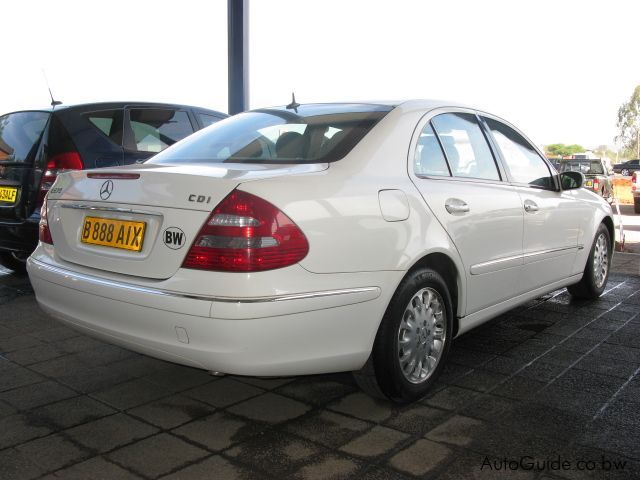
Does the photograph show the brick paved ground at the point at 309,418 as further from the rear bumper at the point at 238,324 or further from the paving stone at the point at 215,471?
the rear bumper at the point at 238,324

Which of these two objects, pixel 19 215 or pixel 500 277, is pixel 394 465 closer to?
pixel 500 277

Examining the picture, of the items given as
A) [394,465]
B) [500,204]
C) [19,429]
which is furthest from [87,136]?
[394,465]

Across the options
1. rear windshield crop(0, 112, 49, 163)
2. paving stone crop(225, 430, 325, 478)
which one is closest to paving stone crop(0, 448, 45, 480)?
paving stone crop(225, 430, 325, 478)

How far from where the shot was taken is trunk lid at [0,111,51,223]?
488 cm

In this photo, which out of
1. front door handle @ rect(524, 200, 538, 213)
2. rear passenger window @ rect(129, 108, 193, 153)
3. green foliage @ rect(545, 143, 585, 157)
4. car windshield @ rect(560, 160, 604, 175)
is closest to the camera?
front door handle @ rect(524, 200, 538, 213)

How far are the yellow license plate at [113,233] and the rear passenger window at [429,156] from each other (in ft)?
4.40

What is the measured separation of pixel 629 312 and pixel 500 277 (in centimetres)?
190

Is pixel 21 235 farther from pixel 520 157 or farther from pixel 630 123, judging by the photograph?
pixel 630 123

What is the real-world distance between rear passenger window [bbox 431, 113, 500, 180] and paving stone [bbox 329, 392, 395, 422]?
4.14 ft

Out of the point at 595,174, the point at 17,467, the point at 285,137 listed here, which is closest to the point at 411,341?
the point at 285,137

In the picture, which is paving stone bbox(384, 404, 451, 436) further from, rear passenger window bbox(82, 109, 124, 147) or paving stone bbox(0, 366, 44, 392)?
rear passenger window bbox(82, 109, 124, 147)

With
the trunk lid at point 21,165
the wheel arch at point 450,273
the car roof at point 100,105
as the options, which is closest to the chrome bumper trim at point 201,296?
the wheel arch at point 450,273

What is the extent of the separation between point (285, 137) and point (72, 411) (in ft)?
5.44

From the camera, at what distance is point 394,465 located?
228 centimetres
